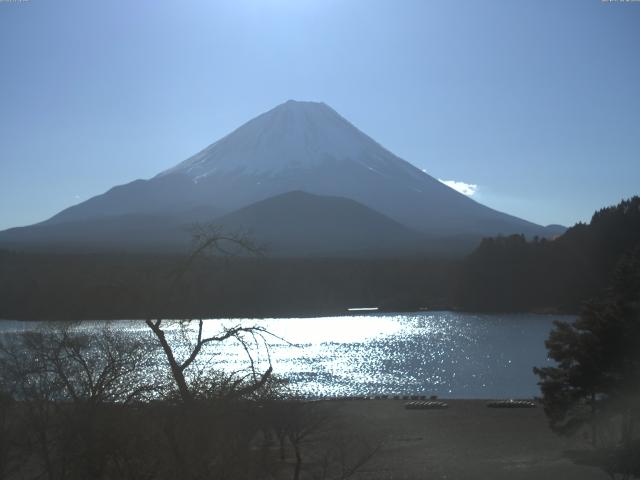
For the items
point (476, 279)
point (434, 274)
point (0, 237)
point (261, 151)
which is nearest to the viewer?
point (476, 279)

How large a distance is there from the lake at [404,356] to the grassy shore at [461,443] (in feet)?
8.72

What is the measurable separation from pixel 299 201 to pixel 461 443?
79.5m

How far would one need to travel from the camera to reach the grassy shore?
36.5 ft

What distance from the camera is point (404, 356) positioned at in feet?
104

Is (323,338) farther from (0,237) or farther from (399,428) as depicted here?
(0,237)

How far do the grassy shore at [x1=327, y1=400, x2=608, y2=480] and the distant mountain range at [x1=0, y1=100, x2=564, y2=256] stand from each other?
49102 millimetres

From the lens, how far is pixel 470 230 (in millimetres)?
95438

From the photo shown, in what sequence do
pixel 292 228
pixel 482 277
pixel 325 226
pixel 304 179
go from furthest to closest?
pixel 304 179 < pixel 325 226 < pixel 292 228 < pixel 482 277

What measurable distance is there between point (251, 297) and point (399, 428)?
514 inches

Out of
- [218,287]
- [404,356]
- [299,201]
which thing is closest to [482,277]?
[404,356]

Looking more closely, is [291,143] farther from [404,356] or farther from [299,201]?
[404,356]

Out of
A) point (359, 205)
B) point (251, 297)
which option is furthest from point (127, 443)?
point (359, 205)

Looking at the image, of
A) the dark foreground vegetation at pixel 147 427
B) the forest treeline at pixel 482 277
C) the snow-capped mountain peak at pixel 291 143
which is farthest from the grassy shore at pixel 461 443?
the snow-capped mountain peak at pixel 291 143

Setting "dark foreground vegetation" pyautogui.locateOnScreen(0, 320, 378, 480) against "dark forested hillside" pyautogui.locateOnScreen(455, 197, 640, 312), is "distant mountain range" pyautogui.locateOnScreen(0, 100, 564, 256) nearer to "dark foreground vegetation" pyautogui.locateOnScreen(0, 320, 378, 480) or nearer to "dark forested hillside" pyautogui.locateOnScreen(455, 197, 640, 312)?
"dark forested hillside" pyautogui.locateOnScreen(455, 197, 640, 312)
